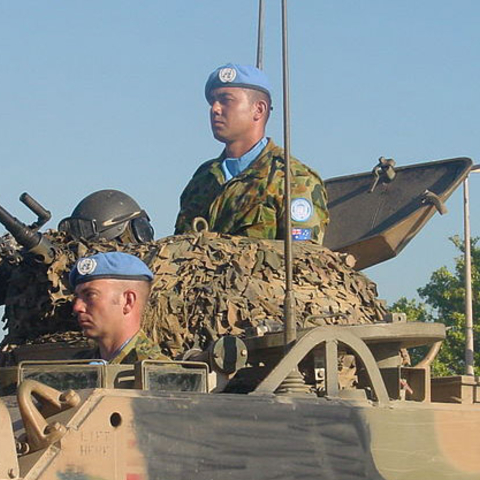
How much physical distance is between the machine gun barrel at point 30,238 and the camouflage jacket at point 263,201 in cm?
148

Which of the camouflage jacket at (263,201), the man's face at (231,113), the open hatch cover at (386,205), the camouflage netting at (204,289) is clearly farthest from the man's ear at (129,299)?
the open hatch cover at (386,205)

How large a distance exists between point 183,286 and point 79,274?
4.04 feet

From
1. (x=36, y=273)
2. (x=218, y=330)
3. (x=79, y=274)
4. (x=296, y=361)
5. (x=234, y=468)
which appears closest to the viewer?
(x=234, y=468)

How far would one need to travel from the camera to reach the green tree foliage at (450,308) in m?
34.8

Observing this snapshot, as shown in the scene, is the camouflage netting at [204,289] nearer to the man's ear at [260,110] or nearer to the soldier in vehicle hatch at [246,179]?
the soldier in vehicle hatch at [246,179]

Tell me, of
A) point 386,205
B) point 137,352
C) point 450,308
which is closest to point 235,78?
point 386,205

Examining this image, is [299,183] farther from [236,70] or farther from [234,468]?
[234,468]

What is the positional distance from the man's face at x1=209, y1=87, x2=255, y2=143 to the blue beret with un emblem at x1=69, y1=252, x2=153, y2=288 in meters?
3.05

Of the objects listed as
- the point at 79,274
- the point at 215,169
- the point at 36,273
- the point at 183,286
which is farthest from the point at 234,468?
the point at 215,169

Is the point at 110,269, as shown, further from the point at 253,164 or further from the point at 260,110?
the point at 260,110

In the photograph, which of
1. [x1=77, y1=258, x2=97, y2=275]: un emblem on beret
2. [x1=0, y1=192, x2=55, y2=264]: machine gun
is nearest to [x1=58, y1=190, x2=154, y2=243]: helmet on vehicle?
[x1=0, y1=192, x2=55, y2=264]: machine gun

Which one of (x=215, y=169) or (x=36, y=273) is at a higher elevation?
(x=215, y=169)

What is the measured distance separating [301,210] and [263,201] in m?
0.36

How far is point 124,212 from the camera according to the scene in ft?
38.1
